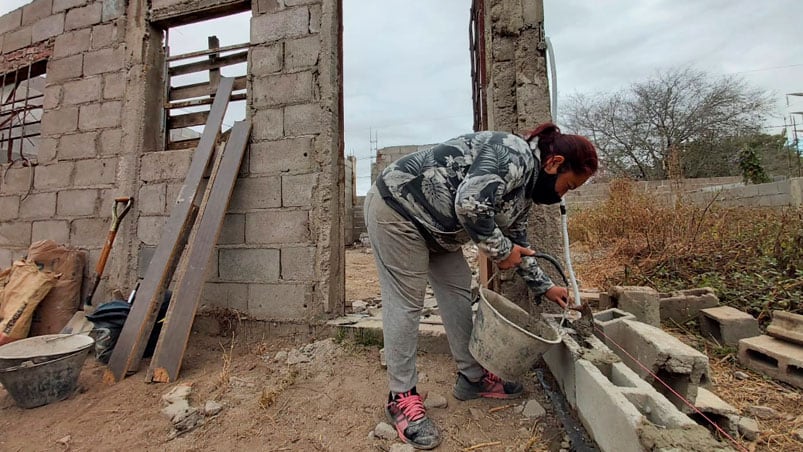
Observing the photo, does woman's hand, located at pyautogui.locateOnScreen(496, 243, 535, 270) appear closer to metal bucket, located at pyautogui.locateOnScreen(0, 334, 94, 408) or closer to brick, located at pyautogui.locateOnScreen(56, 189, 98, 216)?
metal bucket, located at pyautogui.locateOnScreen(0, 334, 94, 408)

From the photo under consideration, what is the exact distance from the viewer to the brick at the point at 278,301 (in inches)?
117

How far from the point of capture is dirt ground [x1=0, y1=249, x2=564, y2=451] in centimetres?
180

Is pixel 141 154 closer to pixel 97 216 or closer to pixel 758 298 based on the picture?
pixel 97 216

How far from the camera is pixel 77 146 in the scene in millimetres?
3779

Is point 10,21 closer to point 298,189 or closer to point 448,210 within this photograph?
point 298,189

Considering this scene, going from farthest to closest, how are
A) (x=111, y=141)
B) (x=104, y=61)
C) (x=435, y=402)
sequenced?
1. (x=104, y=61)
2. (x=111, y=141)
3. (x=435, y=402)

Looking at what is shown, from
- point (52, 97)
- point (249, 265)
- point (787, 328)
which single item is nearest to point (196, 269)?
point (249, 265)

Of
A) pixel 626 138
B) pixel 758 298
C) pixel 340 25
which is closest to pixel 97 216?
pixel 340 25

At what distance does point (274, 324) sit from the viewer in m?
3.04

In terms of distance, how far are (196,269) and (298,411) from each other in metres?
1.31

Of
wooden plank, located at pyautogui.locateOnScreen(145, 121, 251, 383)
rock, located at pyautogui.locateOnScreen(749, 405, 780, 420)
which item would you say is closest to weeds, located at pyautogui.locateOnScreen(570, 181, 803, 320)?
rock, located at pyautogui.locateOnScreen(749, 405, 780, 420)

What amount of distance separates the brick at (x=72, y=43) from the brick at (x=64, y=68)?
6 centimetres

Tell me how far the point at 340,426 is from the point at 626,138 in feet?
55.6

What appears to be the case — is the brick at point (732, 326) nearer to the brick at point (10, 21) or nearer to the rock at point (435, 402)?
the rock at point (435, 402)
